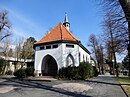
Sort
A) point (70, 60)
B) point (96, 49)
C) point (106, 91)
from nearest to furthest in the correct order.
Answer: point (106, 91), point (70, 60), point (96, 49)

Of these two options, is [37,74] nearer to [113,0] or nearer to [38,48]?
[38,48]

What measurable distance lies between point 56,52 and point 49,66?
3763 millimetres

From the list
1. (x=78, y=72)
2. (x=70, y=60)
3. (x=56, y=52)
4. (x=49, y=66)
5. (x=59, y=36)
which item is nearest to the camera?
(x=78, y=72)

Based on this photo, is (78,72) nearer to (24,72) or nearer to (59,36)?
(59,36)

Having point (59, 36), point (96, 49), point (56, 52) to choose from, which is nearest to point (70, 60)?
point (56, 52)

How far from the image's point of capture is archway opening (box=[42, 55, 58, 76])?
87.2 feet

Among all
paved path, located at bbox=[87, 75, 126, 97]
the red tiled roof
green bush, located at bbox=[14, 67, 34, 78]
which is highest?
the red tiled roof

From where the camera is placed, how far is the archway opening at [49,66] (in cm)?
2657

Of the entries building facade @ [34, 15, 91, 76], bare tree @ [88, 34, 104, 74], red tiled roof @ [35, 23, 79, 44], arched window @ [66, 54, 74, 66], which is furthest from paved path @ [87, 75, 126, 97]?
bare tree @ [88, 34, 104, 74]

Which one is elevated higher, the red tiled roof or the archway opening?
the red tiled roof

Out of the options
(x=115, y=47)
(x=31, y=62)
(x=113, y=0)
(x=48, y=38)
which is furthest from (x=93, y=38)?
(x=113, y=0)

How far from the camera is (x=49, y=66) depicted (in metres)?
27.2

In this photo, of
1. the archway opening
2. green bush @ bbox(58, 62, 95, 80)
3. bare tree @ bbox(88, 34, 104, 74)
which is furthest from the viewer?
bare tree @ bbox(88, 34, 104, 74)

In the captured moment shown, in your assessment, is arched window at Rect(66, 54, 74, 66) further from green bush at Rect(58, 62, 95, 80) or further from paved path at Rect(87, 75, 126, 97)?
paved path at Rect(87, 75, 126, 97)
